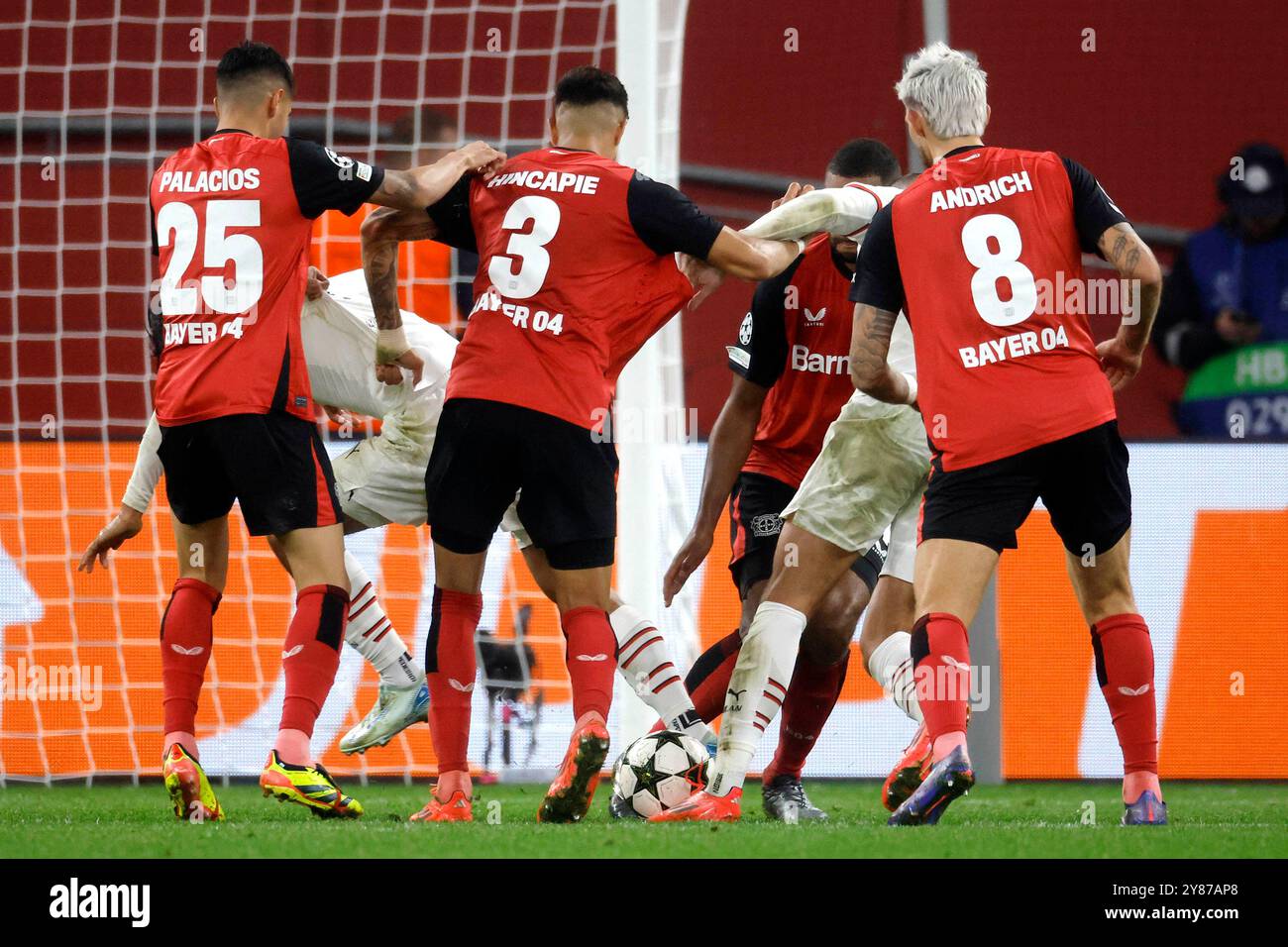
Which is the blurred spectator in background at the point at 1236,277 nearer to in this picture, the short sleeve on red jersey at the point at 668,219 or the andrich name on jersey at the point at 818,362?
the andrich name on jersey at the point at 818,362

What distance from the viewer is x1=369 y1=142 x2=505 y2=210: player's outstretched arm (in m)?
4.16

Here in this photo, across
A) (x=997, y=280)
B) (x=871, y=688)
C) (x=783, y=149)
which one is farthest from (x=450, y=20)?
(x=997, y=280)

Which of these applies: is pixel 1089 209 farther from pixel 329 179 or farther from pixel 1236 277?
pixel 1236 277

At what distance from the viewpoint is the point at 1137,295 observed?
395 cm

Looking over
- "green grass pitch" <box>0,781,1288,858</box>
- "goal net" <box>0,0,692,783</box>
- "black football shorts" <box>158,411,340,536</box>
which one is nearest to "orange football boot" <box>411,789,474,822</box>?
"green grass pitch" <box>0,781,1288,858</box>

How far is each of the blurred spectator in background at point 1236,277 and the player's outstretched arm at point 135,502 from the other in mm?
6379

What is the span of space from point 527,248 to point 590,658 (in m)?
1.02

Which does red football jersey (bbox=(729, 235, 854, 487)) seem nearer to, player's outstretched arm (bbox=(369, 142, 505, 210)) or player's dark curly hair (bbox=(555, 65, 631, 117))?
player's dark curly hair (bbox=(555, 65, 631, 117))

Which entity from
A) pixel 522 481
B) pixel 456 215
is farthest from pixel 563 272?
pixel 522 481

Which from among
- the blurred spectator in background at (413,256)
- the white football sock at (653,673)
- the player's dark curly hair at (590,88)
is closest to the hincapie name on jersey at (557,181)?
the player's dark curly hair at (590,88)

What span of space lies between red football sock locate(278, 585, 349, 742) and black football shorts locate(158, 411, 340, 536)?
0.19 meters

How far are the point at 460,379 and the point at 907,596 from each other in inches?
65.2

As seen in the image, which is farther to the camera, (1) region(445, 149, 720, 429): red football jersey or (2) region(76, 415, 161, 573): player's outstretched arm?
(2) region(76, 415, 161, 573): player's outstretched arm

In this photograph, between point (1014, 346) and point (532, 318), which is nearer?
point (1014, 346)
